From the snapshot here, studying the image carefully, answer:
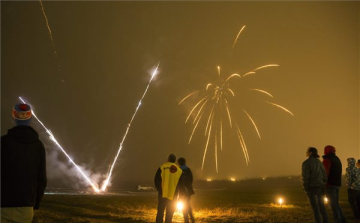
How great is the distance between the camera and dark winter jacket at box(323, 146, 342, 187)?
12203 mm

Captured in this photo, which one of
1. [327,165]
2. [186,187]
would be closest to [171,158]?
[186,187]

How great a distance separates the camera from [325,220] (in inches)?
440

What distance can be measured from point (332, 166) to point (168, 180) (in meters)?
5.78

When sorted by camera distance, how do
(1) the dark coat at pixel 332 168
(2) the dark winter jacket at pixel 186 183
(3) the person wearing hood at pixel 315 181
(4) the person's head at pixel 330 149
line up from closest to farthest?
1. (2) the dark winter jacket at pixel 186 183
2. (3) the person wearing hood at pixel 315 181
3. (1) the dark coat at pixel 332 168
4. (4) the person's head at pixel 330 149

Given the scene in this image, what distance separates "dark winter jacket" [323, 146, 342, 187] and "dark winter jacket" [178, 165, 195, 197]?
464cm

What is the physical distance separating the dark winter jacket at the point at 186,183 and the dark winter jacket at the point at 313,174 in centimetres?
374

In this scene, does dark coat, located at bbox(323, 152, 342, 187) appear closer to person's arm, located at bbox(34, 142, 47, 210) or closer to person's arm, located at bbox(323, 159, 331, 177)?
person's arm, located at bbox(323, 159, 331, 177)

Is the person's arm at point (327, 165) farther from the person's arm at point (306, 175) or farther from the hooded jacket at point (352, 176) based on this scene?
the hooded jacket at point (352, 176)

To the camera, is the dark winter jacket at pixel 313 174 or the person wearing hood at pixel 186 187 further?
the person wearing hood at pixel 186 187

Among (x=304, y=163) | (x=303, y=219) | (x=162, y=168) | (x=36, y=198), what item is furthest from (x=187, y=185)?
(x=36, y=198)

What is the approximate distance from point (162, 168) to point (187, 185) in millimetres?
1917

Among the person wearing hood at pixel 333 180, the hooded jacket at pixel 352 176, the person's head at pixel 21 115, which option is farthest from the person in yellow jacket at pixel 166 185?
the hooded jacket at pixel 352 176

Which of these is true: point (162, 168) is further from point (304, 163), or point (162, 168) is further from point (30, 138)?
point (30, 138)

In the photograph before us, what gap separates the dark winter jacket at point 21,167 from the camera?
4930mm
